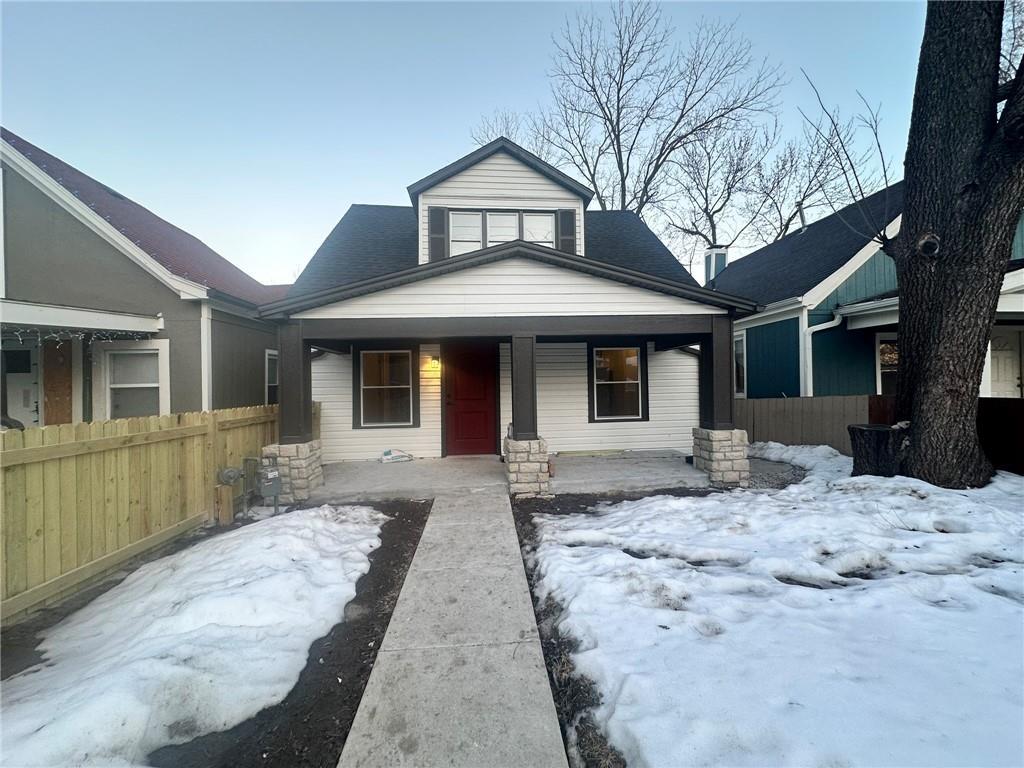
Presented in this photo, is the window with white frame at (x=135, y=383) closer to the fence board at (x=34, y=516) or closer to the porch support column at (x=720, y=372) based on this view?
the fence board at (x=34, y=516)

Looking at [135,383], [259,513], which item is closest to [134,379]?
[135,383]

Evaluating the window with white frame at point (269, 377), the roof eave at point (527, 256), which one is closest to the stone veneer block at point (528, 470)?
the roof eave at point (527, 256)

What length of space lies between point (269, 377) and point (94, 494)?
568 centimetres

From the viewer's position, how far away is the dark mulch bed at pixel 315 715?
1.84 meters

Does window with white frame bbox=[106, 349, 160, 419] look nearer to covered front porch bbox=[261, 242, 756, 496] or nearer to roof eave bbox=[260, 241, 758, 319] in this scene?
covered front porch bbox=[261, 242, 756, 496]

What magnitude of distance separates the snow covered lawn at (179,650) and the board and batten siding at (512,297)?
3.32m

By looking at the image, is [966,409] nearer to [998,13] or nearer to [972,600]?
[972,600]

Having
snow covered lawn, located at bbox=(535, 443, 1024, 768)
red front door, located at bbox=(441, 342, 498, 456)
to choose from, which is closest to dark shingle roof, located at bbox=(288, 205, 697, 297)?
red front door, located at bbox=(441, 342, 498, 456)

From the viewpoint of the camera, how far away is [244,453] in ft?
18.7

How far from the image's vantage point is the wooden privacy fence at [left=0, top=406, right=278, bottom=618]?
116 inches

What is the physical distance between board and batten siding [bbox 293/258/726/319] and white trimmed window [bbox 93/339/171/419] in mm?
3280

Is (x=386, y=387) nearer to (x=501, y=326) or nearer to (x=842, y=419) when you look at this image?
(x=501, y=326)

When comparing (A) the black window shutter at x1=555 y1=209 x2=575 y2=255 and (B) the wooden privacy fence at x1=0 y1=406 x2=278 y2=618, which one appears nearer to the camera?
(B) the wooden privacy fence at x1=0 y1=406 x2=278 y2=618

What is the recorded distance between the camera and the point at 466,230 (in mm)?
8070
